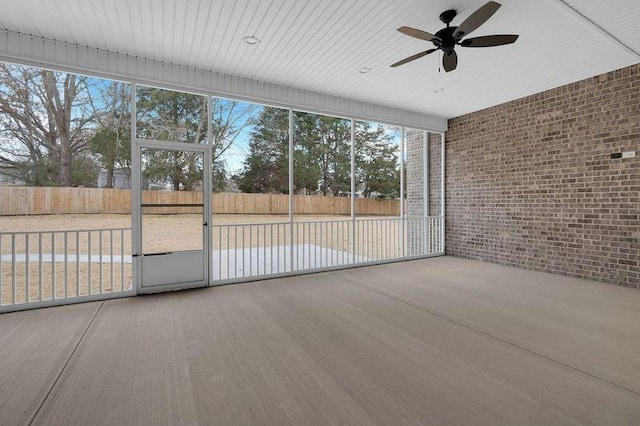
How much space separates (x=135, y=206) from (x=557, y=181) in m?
6.44

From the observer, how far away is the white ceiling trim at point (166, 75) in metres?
3.59

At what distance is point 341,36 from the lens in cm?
359

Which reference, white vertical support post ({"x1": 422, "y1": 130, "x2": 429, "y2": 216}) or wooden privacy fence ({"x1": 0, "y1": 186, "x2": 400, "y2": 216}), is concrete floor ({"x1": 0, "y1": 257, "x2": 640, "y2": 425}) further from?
white vertical support post ({"x1": 422, "y1": 130, "x2": 429, "y2": 216})

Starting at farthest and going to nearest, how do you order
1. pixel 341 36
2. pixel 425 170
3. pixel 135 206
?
pixel 425 170 < pixel 135 206 < pixel 341 36

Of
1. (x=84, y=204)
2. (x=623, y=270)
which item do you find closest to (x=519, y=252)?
(x=623, y=270)

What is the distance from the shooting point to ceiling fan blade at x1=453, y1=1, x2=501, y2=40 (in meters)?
2.46

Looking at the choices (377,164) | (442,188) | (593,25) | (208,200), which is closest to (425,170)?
(442,188)

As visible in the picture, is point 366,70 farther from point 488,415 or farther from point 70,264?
point 70,264

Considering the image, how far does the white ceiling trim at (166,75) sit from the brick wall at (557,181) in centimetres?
209

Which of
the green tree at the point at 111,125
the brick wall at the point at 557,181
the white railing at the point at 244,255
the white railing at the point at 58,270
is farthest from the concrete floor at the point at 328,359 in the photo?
the green tree at the point at 111,125

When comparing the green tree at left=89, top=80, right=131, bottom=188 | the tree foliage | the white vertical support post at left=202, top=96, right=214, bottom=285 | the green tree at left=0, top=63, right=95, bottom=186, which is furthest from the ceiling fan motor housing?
the green tree at left=0, top=63, right=95, bottom=186

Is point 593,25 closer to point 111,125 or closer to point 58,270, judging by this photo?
point 111,125

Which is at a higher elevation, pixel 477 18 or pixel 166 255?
pixel 477 18

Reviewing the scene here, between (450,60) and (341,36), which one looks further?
(341,36)
